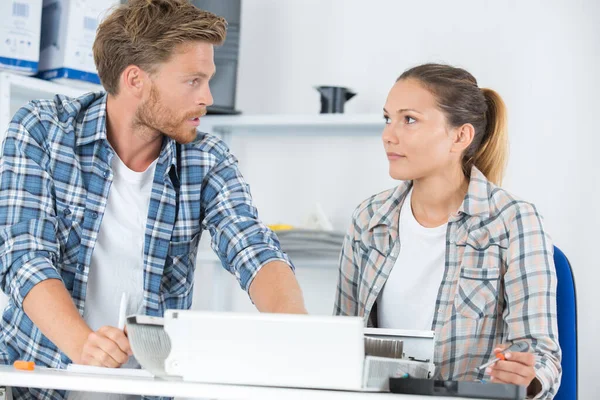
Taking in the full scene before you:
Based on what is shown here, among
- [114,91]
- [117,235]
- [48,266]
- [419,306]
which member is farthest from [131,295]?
[419,306]

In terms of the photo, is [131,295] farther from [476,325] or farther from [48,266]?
[476,325]

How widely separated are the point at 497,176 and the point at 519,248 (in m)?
0.30

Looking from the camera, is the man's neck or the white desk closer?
the white desk

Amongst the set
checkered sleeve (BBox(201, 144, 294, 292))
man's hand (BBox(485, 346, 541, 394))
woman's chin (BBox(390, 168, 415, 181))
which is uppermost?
woman's chin (BBox(390, 168, 415, 181))

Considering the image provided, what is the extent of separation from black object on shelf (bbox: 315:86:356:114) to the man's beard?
1.03 m

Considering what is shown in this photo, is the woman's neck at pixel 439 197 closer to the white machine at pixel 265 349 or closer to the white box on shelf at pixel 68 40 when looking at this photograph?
the white machine at pixel 265 349

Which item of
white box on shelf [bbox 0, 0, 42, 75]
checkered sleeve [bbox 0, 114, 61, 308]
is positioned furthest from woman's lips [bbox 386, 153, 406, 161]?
white box on shelf [bbox 0, 0, 42, 75]

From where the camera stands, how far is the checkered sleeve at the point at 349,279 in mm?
1967

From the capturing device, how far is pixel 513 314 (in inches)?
66.9

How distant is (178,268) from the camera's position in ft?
5.92

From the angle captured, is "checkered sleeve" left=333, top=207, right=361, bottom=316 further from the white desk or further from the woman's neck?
the white desk

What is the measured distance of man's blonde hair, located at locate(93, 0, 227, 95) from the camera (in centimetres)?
183

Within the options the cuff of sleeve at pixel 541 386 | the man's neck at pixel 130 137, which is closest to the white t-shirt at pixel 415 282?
the cuff of sleeve at pixel 541 386

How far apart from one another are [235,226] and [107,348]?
1.79 feet
